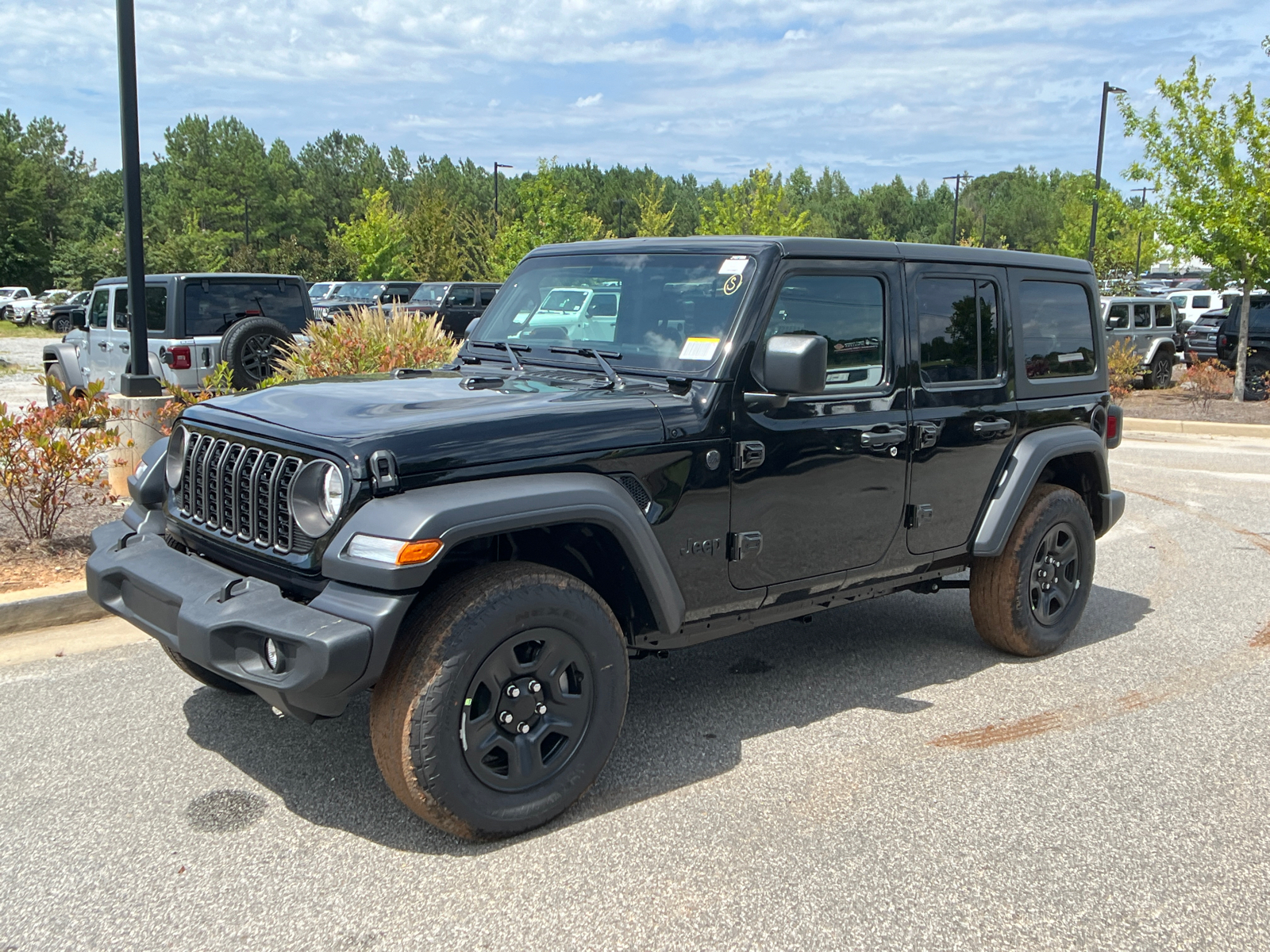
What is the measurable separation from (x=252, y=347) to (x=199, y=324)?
1043 mm

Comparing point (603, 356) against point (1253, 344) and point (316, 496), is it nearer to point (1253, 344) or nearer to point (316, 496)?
point (316, 496)

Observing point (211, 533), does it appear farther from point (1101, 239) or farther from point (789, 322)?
point (1101, 239)

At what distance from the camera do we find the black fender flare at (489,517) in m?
3.18

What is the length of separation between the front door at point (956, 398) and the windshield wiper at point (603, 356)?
53.5 inches

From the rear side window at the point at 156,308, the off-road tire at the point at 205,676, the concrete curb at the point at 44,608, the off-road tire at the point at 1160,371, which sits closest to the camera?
the off-road tire at the point at 205,676

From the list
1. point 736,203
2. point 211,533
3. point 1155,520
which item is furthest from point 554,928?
point 736,203

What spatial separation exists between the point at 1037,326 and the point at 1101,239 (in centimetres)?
5914

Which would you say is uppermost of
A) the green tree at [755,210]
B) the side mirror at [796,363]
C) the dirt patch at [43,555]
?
the green tree at [755,210]

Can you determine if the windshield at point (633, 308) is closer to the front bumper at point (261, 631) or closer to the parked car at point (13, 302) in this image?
the front bumper at point (261, 631)

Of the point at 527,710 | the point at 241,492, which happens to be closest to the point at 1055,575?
the point at 527,710

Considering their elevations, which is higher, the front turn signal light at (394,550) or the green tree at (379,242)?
the green tree at (379,242)

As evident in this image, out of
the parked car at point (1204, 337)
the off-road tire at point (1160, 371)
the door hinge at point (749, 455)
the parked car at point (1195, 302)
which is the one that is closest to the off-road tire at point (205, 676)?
the door hinge at point (749, 455)

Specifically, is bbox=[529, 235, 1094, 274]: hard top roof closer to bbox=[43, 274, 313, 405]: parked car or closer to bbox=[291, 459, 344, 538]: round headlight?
bbox=[291, 459, 344, 538]: round headlight

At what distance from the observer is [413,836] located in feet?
11.8
